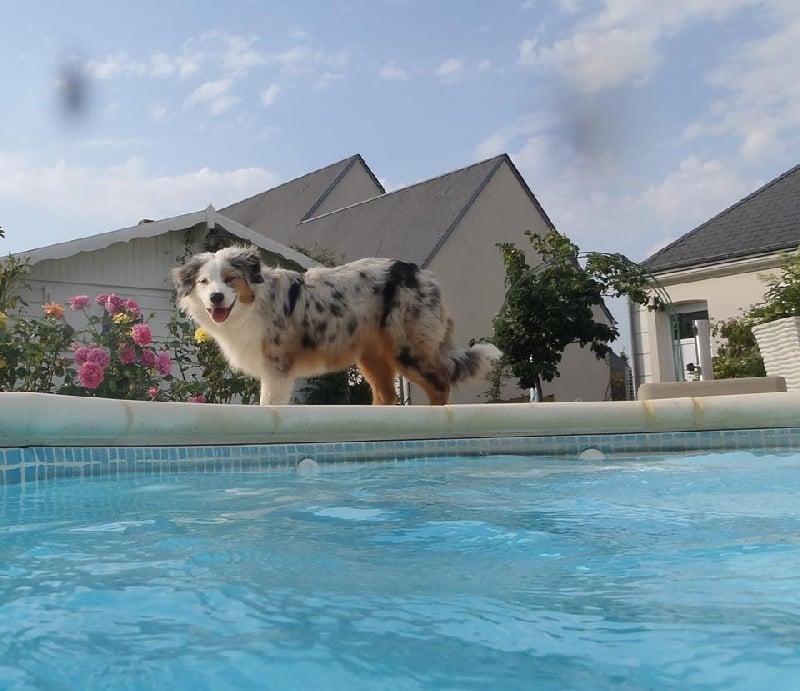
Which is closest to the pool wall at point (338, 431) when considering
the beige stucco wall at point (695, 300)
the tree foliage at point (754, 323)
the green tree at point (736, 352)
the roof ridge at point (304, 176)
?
the tree foliage at point (754, 323)

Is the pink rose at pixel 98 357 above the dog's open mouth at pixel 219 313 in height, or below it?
below

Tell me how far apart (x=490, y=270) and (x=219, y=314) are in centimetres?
1138

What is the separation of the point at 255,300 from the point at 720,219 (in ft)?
35.9

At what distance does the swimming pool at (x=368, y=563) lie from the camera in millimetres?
1308

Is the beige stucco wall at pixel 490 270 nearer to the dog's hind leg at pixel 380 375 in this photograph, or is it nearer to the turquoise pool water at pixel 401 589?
the dog's hind leg at pixel 380 375

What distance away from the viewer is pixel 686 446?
5.11m

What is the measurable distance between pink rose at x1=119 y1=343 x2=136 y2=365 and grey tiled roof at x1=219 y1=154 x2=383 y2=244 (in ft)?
41.5

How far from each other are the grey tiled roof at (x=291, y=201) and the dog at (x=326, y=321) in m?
12.6

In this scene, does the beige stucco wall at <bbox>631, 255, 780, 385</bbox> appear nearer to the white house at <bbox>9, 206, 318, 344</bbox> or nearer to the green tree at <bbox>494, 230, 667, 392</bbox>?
the green tree at <bbox>494, 230, 667, 392</bbox>

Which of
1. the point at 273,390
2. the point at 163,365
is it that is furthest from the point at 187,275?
the point at 273,390

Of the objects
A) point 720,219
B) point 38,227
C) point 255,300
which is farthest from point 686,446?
point 720,219

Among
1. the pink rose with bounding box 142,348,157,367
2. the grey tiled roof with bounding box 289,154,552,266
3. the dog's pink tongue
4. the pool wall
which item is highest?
the grey tiled roof with bounding box 289,154,552,266

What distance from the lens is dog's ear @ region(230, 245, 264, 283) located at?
5965mm

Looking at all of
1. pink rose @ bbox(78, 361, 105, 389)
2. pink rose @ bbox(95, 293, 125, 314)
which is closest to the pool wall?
pink rose @ bbox(78, 361, 105, 389)
